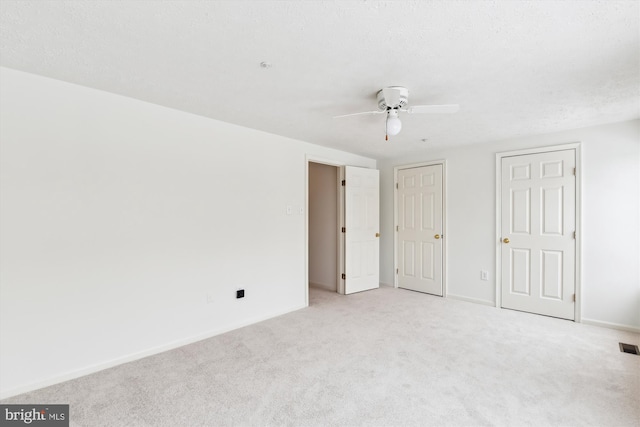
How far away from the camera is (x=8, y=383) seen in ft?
6.82

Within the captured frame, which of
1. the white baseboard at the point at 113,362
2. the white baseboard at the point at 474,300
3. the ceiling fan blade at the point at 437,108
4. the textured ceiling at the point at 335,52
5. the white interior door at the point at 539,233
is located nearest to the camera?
the textured ceiling at the point at 335,52

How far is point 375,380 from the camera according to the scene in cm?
229

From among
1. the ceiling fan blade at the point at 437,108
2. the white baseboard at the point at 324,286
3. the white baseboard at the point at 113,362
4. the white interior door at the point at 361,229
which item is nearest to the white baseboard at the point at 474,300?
the white interior door at the point at 361,229

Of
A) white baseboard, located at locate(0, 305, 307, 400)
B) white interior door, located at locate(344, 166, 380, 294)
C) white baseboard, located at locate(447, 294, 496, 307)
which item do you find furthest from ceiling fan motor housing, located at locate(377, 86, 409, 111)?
white baseboard, located at locate(447, 294, 496, 307)

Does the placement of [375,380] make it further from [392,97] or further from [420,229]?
[420,229]

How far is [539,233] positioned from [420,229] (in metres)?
1.58

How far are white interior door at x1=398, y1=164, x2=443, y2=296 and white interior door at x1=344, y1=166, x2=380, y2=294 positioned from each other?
1.42 feet

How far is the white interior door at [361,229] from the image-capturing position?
479 centimetres

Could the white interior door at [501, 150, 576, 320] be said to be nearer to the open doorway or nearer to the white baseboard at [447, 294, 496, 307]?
the white baseboard at [447, 294, 496, 307]

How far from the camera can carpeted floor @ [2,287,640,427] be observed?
190 cm

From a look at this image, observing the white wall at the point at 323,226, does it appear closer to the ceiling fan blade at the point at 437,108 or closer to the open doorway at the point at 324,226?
the open doorway at the point at 324,226

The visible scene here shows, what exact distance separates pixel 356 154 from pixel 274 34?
3.42 metres

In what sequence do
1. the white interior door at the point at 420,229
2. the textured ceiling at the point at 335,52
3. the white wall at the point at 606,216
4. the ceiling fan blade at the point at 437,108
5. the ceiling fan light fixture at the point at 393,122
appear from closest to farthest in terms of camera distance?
the textured ceiling at the point at 335,52 < the ceiling fan blade at the point at 437,108 < the ceiling fan light fixture at the point at 393,122 < the white wall at the point at 606,216 < the white interior door at the point at 420,229

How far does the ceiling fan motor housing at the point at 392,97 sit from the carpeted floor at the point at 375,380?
2129mm
